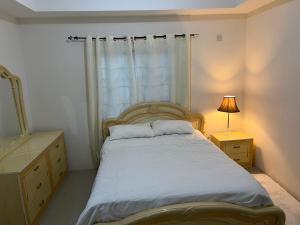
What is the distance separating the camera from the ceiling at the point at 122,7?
304 cm

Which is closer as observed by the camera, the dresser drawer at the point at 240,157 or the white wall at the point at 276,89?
the white wall at the point at 276,89

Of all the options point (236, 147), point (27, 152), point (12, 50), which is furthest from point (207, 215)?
point (12, 50)

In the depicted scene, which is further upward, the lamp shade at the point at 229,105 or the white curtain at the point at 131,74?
the white curtain at the point at 131,74

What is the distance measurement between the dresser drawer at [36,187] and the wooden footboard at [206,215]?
1.08 metres

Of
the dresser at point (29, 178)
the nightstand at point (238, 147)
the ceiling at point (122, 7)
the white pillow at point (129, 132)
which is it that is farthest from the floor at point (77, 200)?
the ceiling at point (122, 7)

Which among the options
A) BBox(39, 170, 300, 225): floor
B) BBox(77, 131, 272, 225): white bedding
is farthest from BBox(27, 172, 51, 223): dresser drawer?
BBox(77, 131, 272, 225): white bedding

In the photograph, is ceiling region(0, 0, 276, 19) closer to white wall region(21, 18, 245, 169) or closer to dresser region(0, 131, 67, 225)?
white wall region(21, 18, 245, 169)

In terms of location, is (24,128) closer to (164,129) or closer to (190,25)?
(164,129)

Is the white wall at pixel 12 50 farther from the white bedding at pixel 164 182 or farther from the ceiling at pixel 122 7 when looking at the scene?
the white bedding at pixel 164 182

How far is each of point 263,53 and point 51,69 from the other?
9.41ft

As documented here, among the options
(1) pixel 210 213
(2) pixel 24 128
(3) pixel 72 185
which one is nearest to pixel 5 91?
(2) pixel 24 128

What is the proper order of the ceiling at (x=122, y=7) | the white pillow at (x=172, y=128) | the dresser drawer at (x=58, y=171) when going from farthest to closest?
1. the white pillow at (x=172, y=128)
2. the dresser drawer at (x=58, y=171)
3. the ceiling at (x=122, y=7)

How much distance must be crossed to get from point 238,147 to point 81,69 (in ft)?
8.06

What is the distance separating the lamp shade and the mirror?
2657 millimetres
